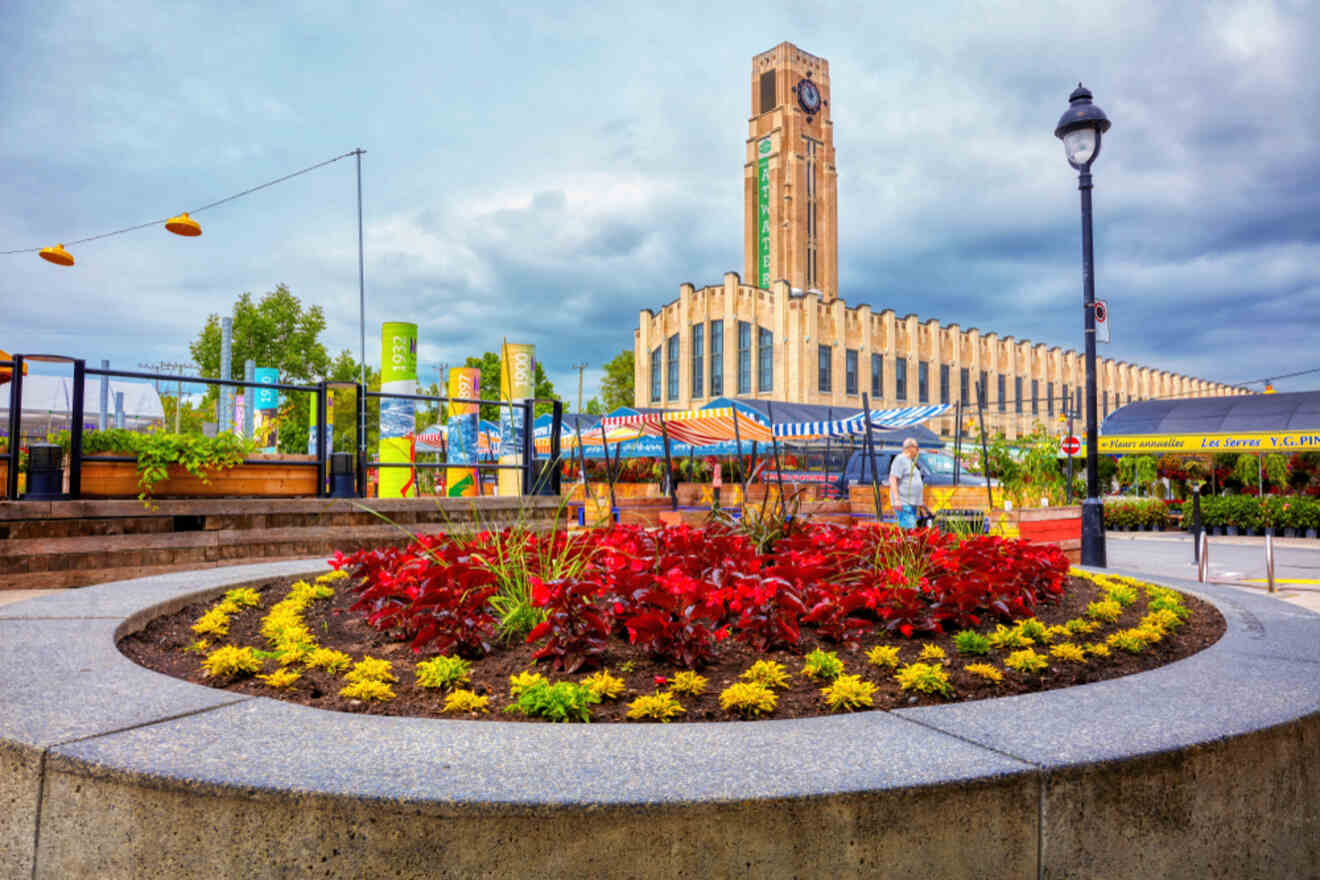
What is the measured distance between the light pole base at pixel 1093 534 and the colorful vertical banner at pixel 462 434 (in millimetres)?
8539

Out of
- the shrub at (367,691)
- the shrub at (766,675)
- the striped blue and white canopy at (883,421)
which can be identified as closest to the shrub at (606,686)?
the shrub at (766,675)

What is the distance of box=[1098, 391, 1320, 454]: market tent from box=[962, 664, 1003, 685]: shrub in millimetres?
21467

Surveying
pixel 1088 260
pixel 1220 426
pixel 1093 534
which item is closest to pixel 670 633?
pixel 1093 534

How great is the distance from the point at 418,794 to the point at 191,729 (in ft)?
2.95

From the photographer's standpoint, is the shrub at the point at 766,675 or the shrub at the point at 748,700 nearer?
the shrub at the point at 748,700

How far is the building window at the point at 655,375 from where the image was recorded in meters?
53.2

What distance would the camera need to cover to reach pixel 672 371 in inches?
2047

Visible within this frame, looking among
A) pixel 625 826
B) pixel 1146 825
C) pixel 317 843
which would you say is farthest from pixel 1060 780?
pixel 317 843

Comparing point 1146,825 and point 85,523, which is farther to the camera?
point 85,523

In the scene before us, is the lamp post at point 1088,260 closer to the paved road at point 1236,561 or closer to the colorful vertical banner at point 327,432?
the paved road at point 1236,561

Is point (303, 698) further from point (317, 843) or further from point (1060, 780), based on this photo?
point (1060, 780)

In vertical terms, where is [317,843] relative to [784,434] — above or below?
below

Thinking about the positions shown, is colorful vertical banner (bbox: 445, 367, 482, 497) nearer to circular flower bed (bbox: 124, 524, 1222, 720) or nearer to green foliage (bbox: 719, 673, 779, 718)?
circular flower bed (bbox: 124, 524, 1222, 720)

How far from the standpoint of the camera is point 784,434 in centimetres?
1631
